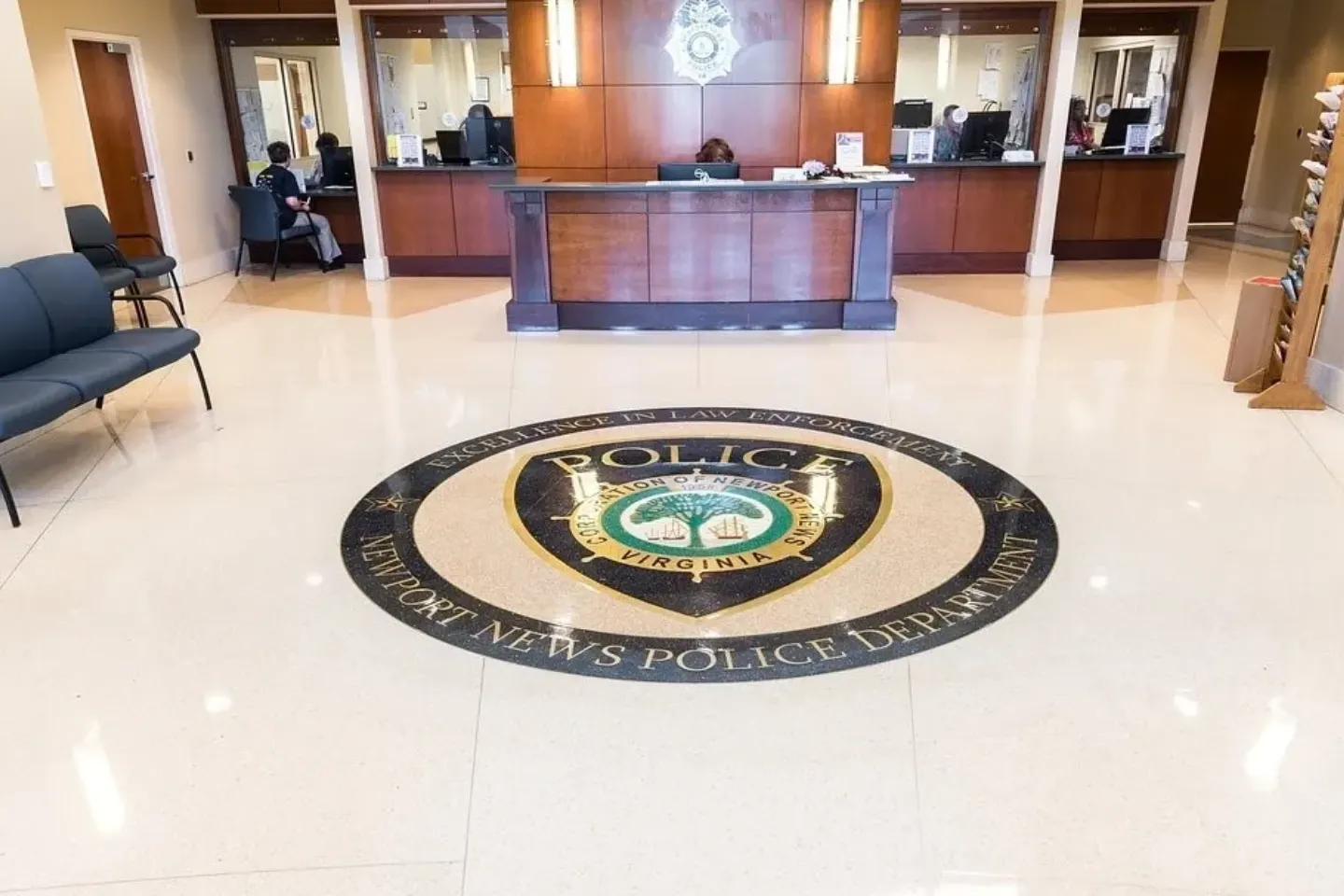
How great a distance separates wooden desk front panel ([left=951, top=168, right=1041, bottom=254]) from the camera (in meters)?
8.75

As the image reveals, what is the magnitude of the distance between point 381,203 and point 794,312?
4.49 m

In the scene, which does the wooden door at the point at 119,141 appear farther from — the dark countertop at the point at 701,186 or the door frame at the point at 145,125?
the dark countertop at the point at 701,186

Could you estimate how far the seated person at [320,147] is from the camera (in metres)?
9.36

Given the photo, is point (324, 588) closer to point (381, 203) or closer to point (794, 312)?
point (794, 312)

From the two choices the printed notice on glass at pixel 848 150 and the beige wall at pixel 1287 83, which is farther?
the beige wall at pixel 1287 83

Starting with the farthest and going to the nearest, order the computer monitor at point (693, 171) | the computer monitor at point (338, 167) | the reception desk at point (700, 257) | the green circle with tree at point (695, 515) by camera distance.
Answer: the computer monitor at point (338, 167) < the computer monitor at point (693, 171) < the reception desk at point (700, 257) < the green circle with tree at point (695, 515)

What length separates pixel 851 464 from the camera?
4160mm

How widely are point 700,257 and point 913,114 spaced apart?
371 cm

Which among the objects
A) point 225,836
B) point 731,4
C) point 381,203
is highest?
point 731,4

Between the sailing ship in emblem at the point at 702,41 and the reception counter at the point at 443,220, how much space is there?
196 cm

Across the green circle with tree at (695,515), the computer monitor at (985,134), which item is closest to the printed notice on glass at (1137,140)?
the computer monitor at (985,134)

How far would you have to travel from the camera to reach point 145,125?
820 cm

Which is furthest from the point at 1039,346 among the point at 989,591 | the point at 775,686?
the point at 775,686

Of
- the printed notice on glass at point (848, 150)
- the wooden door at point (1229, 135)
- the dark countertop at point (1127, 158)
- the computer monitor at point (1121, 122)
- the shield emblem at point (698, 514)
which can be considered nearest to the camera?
the shield emblem at point (698, 514)
